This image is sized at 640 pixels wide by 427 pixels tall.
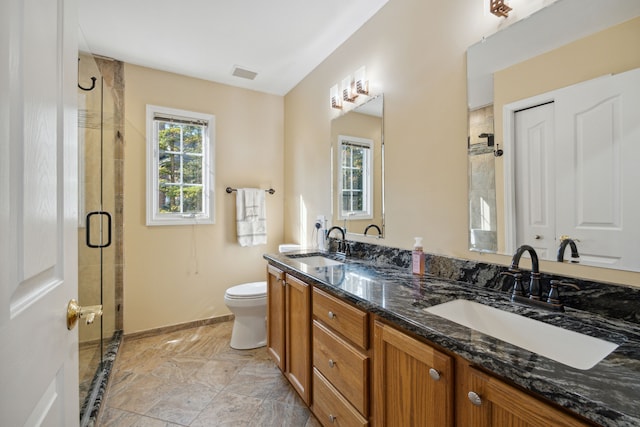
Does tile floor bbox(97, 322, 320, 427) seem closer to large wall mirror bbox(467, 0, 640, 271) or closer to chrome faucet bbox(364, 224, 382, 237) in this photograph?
chrome faucet bbox(364, 224, 382, 237)

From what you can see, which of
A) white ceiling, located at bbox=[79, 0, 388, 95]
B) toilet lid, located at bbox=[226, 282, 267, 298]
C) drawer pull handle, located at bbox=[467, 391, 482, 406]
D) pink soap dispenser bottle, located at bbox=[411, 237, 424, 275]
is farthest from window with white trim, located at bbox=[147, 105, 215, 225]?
drawer pull handle, located at bbox=[467, 391, 482, 406]

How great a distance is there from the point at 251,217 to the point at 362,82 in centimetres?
176

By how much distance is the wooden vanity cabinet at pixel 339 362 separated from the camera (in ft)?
3.90

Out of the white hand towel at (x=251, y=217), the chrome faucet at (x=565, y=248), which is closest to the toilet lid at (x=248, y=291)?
the white hand towel at (x=251, y=217)

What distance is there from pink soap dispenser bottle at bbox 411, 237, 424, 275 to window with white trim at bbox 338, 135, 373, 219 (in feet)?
1.82

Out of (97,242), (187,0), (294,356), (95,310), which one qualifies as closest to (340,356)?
(294,356)

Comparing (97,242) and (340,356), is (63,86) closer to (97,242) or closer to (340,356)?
(340,356)

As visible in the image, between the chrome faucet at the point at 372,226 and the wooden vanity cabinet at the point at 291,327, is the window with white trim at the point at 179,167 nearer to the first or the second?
the wooden vanity cabinet at the point at 291,327

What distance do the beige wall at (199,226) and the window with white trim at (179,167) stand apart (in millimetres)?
65

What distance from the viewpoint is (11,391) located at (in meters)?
0.45

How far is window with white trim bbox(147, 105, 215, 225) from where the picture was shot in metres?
2.81

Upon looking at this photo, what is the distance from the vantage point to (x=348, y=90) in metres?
2.27

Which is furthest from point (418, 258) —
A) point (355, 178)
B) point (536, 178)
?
point (355, 178)

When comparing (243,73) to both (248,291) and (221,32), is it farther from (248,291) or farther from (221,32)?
(248,291)
